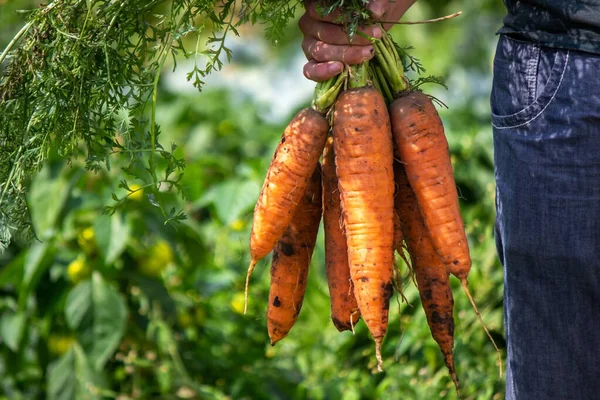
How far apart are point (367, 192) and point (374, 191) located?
0.02 m

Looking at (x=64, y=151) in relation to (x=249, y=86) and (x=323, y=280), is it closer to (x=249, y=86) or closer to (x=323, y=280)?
(x=323, y=280)

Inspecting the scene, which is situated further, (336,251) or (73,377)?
(73,377)

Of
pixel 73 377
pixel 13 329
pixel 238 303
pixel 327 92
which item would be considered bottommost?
pixel 73 377

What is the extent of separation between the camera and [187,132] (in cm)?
456

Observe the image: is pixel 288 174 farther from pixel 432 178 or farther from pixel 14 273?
pixel 14 273

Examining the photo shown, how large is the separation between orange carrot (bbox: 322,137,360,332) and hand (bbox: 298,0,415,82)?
0.61 ft

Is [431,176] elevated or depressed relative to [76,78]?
depressed

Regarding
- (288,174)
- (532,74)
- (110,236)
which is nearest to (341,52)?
(288,174)

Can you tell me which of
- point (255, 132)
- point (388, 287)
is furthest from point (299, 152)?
point (255, 132)

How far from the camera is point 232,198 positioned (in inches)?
122

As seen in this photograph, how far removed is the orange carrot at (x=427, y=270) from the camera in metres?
1.71

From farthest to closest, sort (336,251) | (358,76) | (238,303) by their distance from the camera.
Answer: (238,303), (336,251), (358,76)

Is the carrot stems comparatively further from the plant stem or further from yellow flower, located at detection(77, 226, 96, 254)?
yellow flower, located at detection(77, 226, 96, 254)

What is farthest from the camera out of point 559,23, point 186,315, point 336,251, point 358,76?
point 186,315
